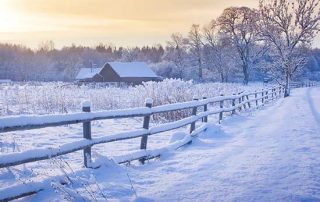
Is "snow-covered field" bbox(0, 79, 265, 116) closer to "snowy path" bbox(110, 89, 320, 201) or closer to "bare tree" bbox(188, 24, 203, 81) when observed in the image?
"snowy path" bbox(110, 89, 320, 201)

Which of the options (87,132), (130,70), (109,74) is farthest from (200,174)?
(109,74)

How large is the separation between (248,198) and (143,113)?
3.39 meters

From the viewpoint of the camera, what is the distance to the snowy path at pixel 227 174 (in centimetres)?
550

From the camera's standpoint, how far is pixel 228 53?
242ft

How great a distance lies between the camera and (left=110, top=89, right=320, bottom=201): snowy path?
5516 mm

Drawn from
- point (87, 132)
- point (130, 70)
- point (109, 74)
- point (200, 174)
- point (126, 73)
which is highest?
point (130, 70)

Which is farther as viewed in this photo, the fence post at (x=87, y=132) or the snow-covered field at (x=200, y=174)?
the fence post at (x=87, y=132)

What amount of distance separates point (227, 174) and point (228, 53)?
69148 millimetres

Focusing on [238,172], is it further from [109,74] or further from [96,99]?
[109,74]

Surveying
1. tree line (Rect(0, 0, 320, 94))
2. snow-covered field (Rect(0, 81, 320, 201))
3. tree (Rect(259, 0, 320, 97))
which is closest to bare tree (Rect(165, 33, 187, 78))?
tree line (Rect(0, 0, 320, 94))

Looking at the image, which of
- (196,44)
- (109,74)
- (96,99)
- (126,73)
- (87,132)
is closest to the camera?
(87,132)

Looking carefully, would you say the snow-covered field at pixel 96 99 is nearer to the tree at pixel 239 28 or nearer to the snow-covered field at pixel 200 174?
the snow-covered field at pixel 200 174

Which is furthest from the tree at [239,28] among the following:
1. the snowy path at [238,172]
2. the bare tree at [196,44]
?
the snowy path at [238,172]

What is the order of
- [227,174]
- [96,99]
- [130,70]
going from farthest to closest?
[130,70] → [96,99] → [227,174]
